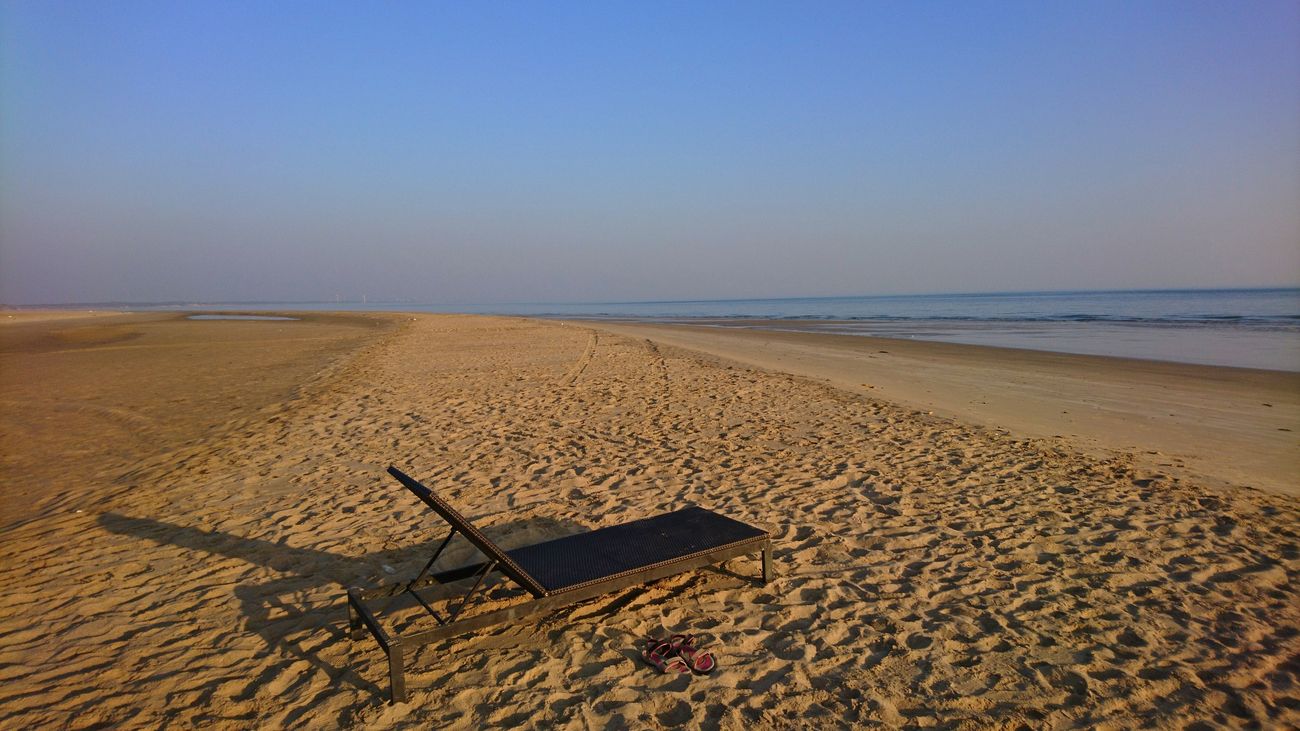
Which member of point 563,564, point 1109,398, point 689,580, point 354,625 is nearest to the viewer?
point 354,625

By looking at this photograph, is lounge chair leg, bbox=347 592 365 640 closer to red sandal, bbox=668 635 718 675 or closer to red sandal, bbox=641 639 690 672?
red sandal, bbox=641 639 690 672

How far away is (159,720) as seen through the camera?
3.22m

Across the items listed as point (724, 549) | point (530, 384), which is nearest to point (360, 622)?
point (724, 549)

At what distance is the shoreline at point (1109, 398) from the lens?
802cm

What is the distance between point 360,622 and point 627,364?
43.6ft

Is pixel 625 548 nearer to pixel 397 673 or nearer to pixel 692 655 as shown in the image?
pixel 692 655

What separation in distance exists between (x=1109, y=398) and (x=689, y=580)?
10759 mm

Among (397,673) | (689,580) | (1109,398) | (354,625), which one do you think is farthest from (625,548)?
(1109,398)

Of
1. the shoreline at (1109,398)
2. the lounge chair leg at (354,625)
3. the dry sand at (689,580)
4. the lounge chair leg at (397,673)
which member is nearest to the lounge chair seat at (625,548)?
the dry sand at (689,580)

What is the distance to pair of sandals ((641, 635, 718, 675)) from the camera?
140 inches

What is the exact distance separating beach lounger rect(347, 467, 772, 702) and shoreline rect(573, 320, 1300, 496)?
552 centimetres

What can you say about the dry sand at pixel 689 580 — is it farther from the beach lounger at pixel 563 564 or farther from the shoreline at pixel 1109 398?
the shoreline at pixel 1109 398

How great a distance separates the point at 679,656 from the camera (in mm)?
3652

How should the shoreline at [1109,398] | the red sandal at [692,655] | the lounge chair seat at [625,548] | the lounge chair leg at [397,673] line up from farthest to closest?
the shoreline at [1109,398] → the lounge chair seat at [625,548] → the red sandal at [692,655] → the lounge chair leg at [397,673]
